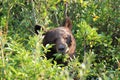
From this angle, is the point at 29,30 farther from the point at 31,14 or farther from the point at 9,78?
the point at 9,78

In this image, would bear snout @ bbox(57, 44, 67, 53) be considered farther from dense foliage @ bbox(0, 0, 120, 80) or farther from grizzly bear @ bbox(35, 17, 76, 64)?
dense foliage @ bbox(0, 0, 120, 80)

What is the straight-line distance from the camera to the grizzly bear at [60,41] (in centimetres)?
746

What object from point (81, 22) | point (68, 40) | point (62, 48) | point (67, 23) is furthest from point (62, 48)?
point (67, 23)

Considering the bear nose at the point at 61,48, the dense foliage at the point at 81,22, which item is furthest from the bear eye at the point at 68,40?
the bear nose at the point at 61,48

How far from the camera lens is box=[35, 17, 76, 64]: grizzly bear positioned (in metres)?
7.46

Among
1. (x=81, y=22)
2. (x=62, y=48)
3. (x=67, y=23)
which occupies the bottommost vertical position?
(x=62, y=48)

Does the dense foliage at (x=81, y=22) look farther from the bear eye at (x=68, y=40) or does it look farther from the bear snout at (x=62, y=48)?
the bear snout at (x=62, y=48)

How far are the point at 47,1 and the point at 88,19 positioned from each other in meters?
0.90

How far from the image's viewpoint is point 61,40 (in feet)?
25.1

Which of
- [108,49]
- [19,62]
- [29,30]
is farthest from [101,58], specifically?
[19,62]

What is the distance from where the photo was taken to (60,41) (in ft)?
24.9

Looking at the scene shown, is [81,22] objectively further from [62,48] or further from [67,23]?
[67,23]

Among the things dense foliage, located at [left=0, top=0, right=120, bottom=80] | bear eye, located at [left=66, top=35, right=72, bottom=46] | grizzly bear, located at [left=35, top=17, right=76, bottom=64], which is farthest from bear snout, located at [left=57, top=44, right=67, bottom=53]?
dense foliage, located at [left=0, top=0, right=120, bottom=80]

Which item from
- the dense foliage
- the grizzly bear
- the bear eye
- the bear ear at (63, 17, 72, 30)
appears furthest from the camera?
the bear ear at (63, 17, 72, 30)
